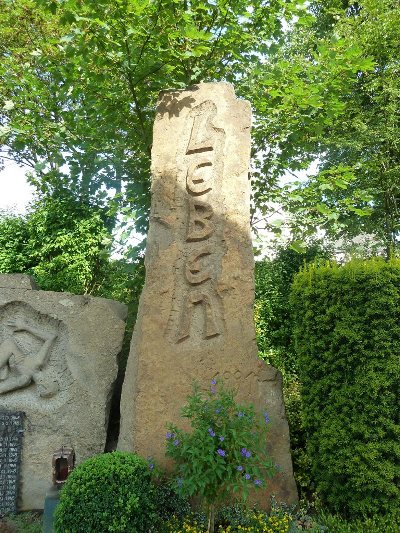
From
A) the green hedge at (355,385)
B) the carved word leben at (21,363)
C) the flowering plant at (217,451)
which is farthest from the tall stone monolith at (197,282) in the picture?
the carved word leben at (21,363)

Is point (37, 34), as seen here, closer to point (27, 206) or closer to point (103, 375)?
point (27, 206)

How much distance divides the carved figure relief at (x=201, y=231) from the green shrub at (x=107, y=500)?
1.25 meters

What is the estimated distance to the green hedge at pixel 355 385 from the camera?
153 inches

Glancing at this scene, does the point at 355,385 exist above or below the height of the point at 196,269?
below

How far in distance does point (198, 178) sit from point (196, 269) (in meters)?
0.94

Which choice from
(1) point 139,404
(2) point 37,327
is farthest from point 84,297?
(1) point 139,404

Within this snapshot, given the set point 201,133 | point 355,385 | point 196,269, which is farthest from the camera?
point 201,133

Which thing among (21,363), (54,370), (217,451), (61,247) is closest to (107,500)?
(217,451)

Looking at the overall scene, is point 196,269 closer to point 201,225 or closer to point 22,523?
point 201,225

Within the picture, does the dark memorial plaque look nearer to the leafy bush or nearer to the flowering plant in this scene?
the leafy bush

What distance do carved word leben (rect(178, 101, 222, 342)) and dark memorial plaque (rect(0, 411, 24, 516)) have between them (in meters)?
2.00

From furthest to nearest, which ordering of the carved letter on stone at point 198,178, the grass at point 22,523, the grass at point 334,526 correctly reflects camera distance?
the carved letter on stone at point 198,178
the grass at point 22,523
the grass at point 334,526

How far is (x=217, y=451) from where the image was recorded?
10.7 ft

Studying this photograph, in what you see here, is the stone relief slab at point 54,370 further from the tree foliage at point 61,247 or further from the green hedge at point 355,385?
the tree foliage at point 61,247
